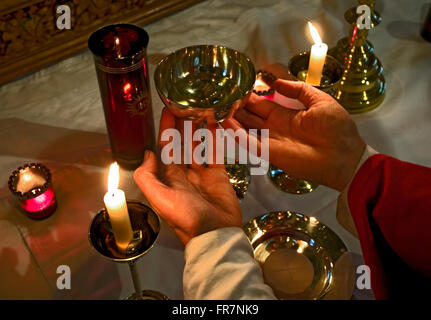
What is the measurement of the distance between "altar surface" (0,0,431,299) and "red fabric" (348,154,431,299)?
0.17 feet

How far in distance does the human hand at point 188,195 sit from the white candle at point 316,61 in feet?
0.73

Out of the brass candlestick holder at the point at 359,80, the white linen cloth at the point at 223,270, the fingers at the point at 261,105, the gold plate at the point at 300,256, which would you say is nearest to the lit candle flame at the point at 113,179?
the white linen cloth at the point at 223,270

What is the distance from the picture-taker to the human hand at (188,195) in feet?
1.96

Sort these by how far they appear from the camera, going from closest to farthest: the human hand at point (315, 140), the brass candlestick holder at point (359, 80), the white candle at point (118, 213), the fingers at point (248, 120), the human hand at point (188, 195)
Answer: the white candle at point (118, 213) → the human hand at point (188, 195) → the human hand at point (315, 140) → the fingers at point (248, 120) → the brass candlestick holder at point (359, 80)

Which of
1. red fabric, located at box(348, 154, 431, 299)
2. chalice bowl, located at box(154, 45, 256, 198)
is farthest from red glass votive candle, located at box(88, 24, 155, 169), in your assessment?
red fabric, located at box(348, 154, 431, 299)

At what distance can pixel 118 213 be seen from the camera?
19.2 inches

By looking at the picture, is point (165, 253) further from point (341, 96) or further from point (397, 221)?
point (341, 96)

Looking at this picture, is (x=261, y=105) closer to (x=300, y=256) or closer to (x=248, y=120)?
(x=248, y=120)

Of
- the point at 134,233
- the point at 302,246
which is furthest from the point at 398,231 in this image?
the point at 134,233

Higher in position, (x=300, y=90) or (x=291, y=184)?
(x=300, y=90)

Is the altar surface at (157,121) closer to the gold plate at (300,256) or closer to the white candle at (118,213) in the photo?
the gold plate at (300,256)

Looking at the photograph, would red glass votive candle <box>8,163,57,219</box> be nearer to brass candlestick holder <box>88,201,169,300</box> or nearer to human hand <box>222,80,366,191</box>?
brass candlestick holder <box>88,201,169,300</box>

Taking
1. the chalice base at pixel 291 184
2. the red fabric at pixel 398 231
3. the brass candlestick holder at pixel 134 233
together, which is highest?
the brass candlestick holder at pixel 134 233

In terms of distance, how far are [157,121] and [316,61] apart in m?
0.35
